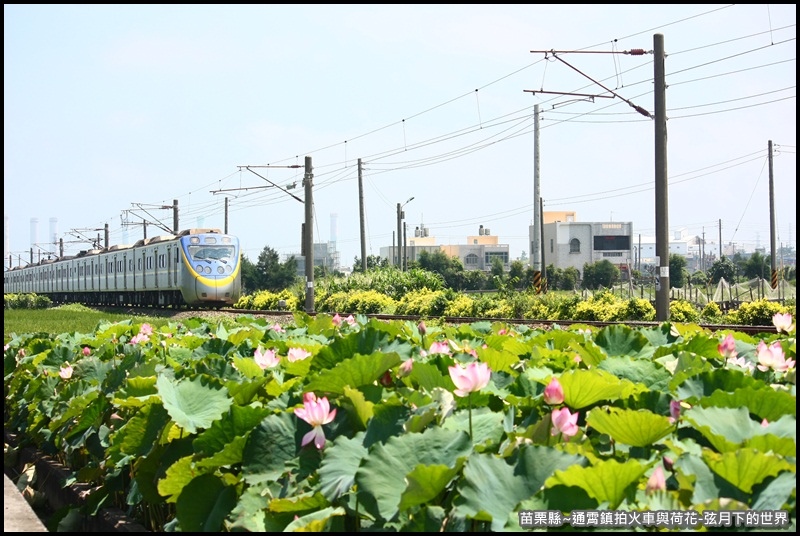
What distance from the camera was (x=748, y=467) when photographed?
1.94 metres

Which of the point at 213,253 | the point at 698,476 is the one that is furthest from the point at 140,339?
the point at 213,253

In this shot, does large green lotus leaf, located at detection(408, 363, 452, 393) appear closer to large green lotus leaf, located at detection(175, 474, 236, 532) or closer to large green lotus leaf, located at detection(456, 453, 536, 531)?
large green lotus leaf, located at detection(175, 474, 236, 532)

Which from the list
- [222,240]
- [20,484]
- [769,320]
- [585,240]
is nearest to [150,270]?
[222,240]

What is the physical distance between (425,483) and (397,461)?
0.19 m

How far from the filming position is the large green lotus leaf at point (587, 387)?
2.72 m

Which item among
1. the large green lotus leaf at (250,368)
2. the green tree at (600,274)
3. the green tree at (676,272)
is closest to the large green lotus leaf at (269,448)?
the large green lotus leaf at (250,368)

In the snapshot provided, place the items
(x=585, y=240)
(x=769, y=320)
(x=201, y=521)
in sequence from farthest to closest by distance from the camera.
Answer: (x=585, y=240) < (x=769, y=320) < (x=201, y=521)

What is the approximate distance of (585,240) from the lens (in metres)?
122

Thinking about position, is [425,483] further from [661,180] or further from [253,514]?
[661,180]

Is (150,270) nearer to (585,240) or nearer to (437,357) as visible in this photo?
(437,357)

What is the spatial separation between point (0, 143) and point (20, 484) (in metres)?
2.23

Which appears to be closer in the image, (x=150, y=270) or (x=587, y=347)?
(x=587, y=347)

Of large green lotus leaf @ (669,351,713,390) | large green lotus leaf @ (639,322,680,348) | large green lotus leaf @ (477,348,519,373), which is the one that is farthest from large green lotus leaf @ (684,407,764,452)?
large green lotus leaf @ (639,322,680,348)

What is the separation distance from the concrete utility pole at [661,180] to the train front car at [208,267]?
18615 mm
